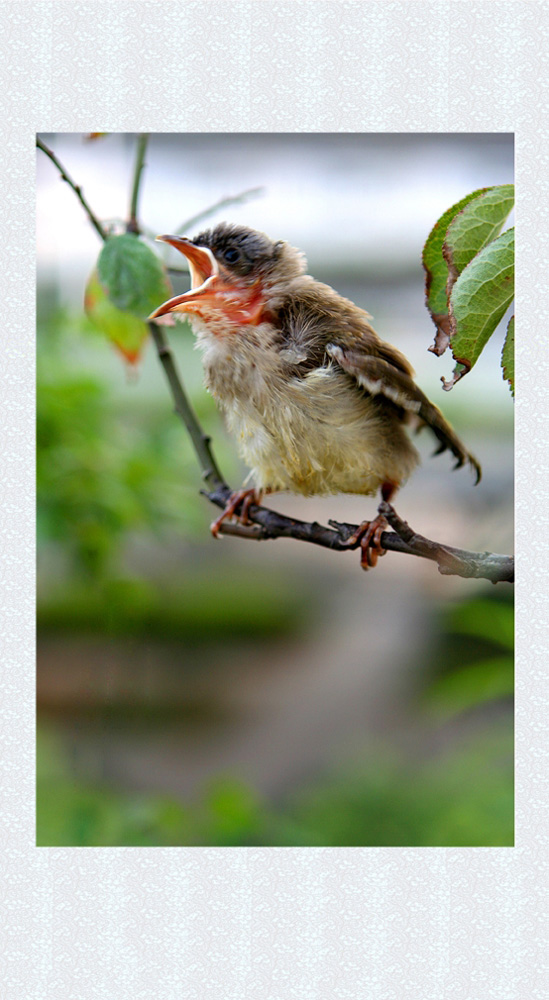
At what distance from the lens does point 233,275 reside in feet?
1.75

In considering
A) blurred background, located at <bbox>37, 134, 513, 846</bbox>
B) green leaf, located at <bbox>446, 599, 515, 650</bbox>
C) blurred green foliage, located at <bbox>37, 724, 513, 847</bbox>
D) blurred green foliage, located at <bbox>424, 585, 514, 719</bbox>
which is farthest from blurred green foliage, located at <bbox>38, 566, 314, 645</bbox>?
green leaf, located at <bbox>446, 599, 515, 650</bbox>

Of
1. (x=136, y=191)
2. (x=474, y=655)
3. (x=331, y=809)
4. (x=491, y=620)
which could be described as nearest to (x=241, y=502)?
(x=136, y=191)

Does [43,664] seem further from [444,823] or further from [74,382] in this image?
[444,823]

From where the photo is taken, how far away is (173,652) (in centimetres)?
164

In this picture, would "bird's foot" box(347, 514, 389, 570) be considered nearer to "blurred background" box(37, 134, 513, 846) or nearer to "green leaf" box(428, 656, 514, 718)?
"blurred background" box(37, 134, 513, 846)

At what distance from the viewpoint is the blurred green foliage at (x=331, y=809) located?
0.93 meters

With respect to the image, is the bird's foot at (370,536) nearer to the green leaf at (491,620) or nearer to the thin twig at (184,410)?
the thin twig at (184,410)

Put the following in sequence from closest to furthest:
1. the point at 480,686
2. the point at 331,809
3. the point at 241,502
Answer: the point at 241,502
the point at 480,686
the point at 331,809

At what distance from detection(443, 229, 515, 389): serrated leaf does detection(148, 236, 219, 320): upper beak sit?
0.18 metres

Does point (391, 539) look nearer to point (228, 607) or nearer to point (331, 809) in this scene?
point (331, 809)

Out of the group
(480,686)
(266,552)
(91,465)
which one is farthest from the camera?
(266,552)

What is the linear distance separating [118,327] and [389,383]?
0.83 feet

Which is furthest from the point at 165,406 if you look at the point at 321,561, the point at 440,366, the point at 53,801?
the point at 321,561

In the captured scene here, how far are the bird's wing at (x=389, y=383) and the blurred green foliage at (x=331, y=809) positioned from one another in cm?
56
